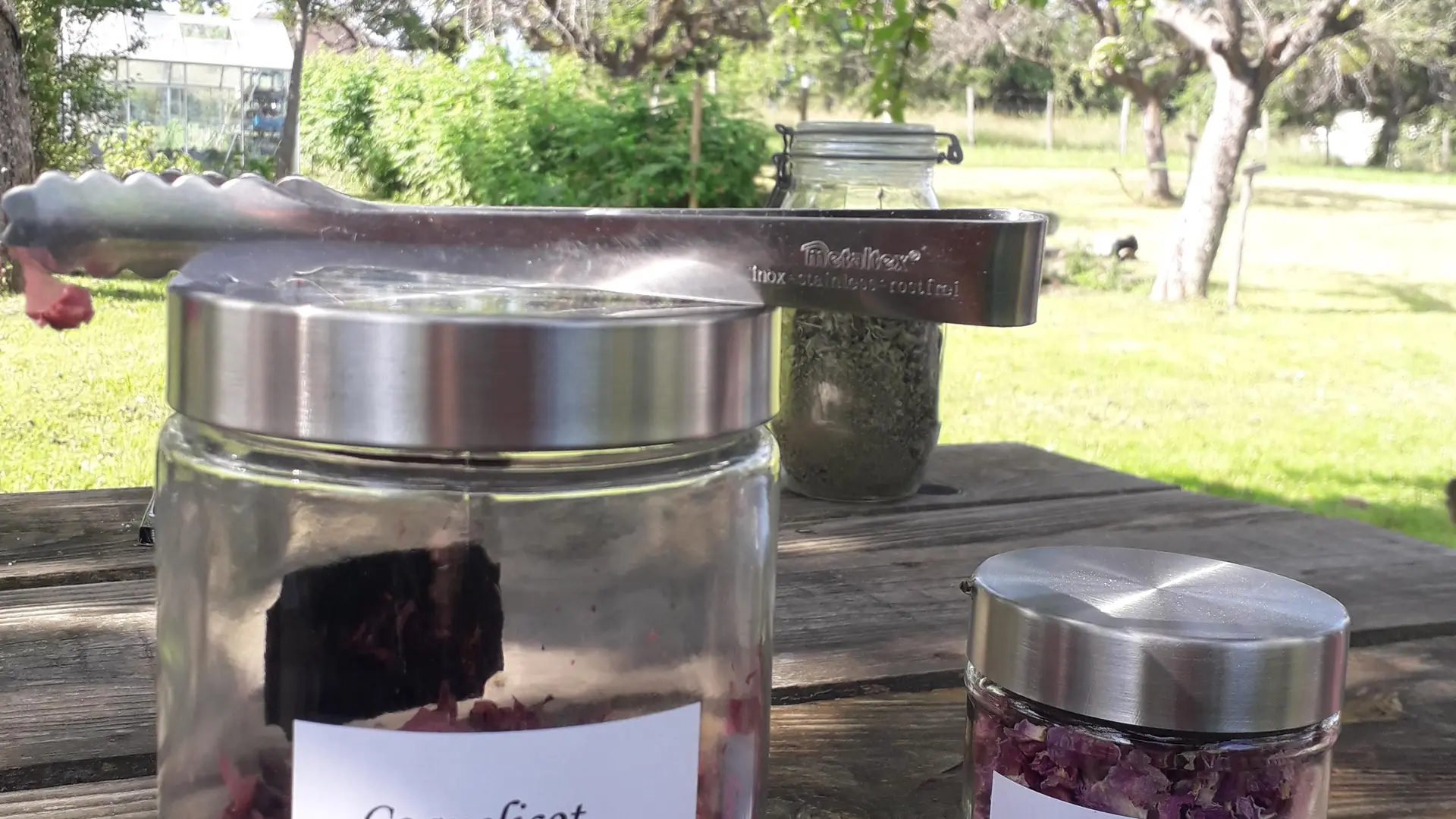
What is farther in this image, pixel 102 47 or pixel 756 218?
pixel 102 47

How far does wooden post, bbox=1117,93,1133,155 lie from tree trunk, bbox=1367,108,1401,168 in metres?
2.79

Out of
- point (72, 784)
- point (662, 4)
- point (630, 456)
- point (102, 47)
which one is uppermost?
point (662, 4)

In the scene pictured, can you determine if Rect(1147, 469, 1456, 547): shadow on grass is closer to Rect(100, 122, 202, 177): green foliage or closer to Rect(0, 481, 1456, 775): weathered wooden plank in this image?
Rect(0, 481, 1456, 775): weathered wooden plank

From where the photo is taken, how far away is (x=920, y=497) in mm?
996

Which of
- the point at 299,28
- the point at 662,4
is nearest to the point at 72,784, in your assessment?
the point at 299,28

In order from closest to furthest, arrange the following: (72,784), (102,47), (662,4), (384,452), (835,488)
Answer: (384,452)
(72,784)
(835,488)
(102,47)
(662,4)

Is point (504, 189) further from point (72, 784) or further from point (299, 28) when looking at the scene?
point (72, 784)

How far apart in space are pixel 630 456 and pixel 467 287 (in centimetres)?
7

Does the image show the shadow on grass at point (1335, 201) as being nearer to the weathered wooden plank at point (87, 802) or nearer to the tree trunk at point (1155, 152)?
the tree trunk at point (1155, 152)

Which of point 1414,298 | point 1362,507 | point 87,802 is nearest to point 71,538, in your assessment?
point 87,802

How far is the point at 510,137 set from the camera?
5.36 metres

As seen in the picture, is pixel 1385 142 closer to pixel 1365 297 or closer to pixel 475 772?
pixel 1365 297

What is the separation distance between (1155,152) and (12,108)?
33.8ft

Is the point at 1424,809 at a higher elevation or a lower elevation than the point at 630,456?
lower
